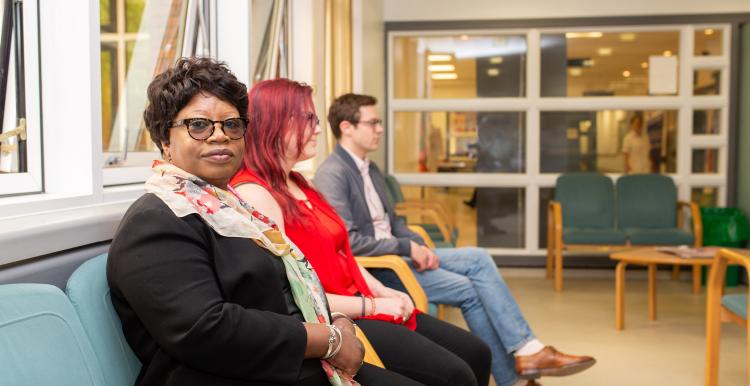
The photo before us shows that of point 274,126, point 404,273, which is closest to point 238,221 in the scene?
point 274,126

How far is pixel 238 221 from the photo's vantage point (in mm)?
1563

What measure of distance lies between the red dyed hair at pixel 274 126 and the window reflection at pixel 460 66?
4847 mm

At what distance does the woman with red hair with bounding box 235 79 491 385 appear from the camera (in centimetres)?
215

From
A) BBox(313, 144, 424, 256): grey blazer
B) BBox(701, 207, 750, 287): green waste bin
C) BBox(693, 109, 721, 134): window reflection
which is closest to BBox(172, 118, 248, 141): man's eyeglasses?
BBox(313, 144, 424, 256): grey blazer

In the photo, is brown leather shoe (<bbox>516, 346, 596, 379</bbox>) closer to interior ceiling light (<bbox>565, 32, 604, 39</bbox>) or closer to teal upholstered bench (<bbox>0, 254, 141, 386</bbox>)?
teal upholstered bench (<bbox>0, 254, 141, 386</bbox>)

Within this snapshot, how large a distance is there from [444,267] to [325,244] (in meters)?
1.30

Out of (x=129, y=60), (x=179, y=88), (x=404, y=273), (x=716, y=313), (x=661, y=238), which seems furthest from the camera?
(x=661, y=238)

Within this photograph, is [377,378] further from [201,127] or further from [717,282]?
[717,282]

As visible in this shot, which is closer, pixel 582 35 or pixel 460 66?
pixel 582 35

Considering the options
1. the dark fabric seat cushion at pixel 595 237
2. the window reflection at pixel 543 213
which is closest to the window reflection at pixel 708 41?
the window reflection at pixel 543 213

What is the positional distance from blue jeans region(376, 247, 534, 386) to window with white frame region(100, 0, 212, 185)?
4.36 feet

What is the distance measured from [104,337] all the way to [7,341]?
0.27 metres

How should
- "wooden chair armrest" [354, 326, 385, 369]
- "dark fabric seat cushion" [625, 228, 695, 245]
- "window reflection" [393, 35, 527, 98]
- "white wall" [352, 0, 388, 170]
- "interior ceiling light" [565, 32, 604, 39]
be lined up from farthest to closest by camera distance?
"window reflection" [393, 35, 527, 98], "interior ceiling light" [565, 32, 604, 39], "dark fabric seat cushion" [625, 228, 695, 245], "white wall" [352, 0, 388, 170], "wooden chair armrest" [354, 326, 385, 369]

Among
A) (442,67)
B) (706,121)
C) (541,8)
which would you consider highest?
(541,8)
